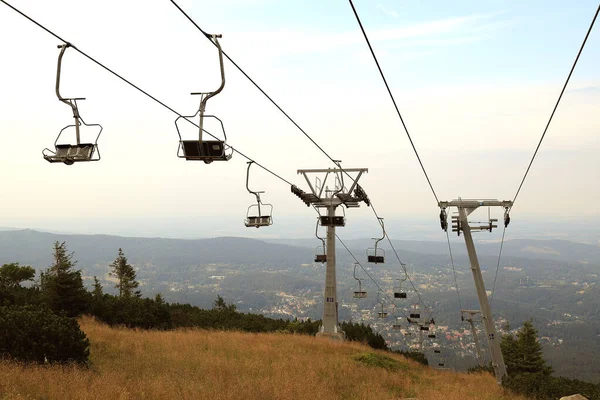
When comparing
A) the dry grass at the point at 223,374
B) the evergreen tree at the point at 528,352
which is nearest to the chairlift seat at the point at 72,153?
the dry grass at the point at 223,374

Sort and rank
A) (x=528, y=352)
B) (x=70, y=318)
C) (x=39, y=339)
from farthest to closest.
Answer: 1. (x=528, y=352)
2. (x=70, y=318)
3. (x=39, y=339)

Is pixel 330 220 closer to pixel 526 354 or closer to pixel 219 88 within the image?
pixel 219 88

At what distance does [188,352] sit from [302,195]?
1120 cm

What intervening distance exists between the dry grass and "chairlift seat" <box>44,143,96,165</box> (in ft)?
16.4

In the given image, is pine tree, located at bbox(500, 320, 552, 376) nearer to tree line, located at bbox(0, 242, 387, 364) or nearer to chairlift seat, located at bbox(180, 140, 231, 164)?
tree line, located at bbox(0, 242, 387, 364)

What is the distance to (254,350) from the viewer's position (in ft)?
69.3

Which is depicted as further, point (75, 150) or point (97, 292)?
point (97, 292)

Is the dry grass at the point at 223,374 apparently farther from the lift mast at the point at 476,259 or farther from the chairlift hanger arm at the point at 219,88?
A: the chairlift hanger arm at the point at 219,88

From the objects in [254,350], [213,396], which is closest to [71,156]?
[213,396]

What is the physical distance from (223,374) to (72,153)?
9466 mm

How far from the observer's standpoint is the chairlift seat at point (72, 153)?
343 inches

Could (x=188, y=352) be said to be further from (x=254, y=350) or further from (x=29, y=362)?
(x=29, y=362)

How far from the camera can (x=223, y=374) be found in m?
16.0

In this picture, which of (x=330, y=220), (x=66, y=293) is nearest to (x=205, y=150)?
(x=330, y=220)
